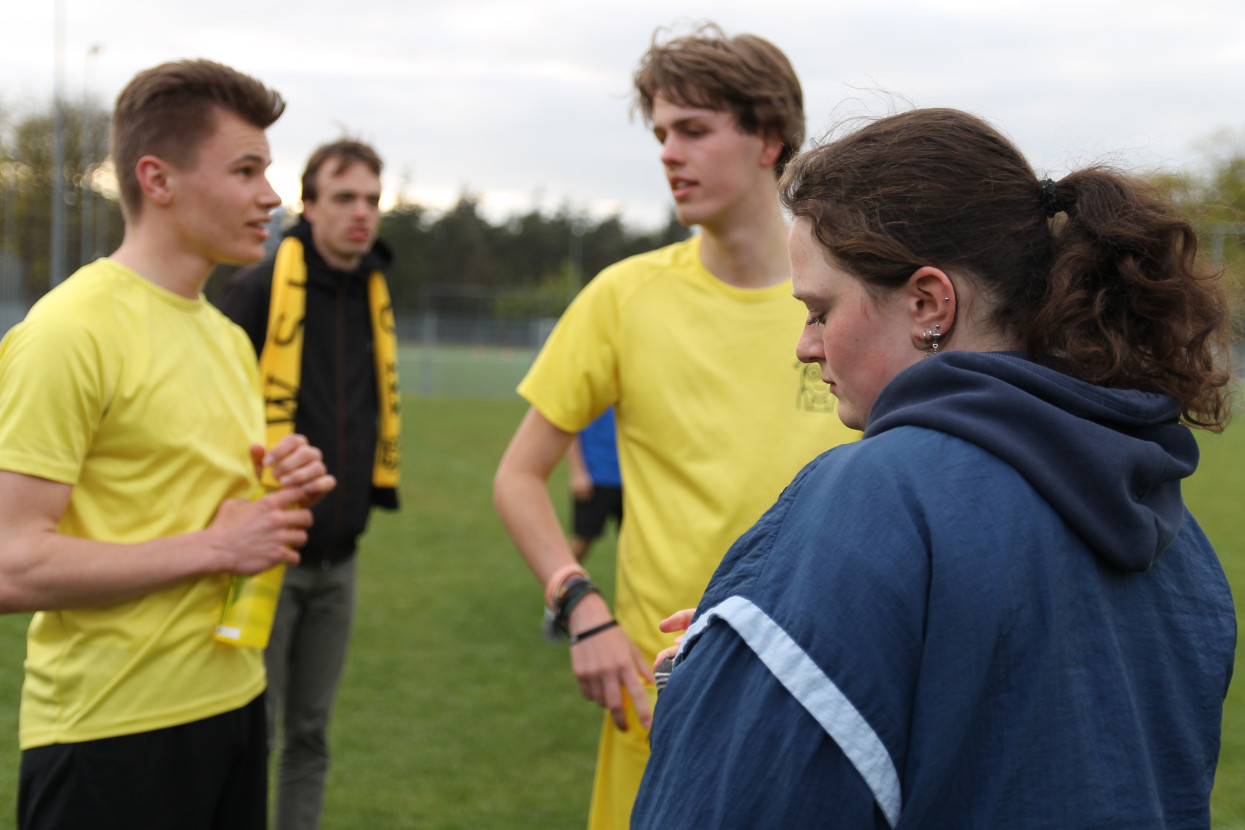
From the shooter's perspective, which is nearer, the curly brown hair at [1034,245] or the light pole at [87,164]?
the curly brown hair at [1034,245]

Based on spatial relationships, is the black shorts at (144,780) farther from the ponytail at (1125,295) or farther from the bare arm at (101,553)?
the ponytail at (1125,295)

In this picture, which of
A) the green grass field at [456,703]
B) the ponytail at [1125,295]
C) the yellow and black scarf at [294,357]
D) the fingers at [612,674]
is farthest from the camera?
the green grass field at [456,703]

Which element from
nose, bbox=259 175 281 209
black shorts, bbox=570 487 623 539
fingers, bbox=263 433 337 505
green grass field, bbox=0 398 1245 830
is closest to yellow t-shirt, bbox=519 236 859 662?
fingers, bbox=263 433 337 505

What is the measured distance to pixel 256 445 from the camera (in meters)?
2.44

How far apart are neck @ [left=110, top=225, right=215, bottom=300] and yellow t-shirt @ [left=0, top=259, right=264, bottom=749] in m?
0.06

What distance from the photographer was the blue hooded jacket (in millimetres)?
920

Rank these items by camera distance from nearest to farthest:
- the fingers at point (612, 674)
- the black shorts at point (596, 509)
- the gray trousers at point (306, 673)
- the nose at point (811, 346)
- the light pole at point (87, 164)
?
the nose at point (811, 346) → the fingers at point (612, 674) → the gray trousers at point (306, 673) → the black shorts at point (596, 509) → the light pole at point (87, 164)

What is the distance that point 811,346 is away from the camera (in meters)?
1.29

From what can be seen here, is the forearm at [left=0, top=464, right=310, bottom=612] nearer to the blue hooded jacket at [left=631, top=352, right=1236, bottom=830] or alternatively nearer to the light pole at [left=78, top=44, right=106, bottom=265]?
the blue hooded jacket at [left=631, top=352, right=1236, bottom=830]

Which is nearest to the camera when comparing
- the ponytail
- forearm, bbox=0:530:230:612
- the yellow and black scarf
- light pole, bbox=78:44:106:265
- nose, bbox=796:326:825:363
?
the ponytail

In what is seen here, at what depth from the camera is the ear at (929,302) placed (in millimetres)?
1128

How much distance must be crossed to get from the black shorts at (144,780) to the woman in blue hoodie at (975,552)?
1.47 metres

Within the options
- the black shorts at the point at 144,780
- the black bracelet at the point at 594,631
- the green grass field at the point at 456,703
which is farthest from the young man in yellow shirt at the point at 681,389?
the green grass field at the point at 456,703

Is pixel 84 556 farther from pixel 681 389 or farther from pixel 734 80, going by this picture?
pixel 734 80
